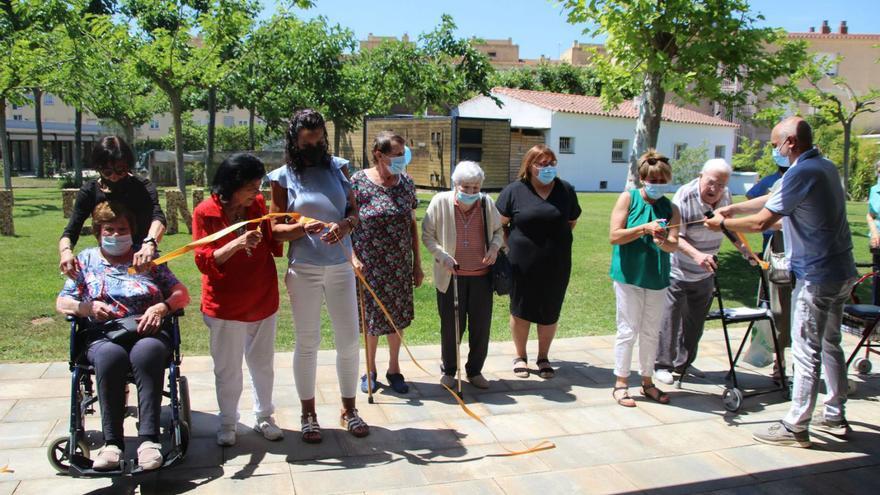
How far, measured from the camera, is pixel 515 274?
514 cm

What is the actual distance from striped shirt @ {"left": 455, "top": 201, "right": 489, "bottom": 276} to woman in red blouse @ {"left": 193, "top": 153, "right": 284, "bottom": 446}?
56.7 inches

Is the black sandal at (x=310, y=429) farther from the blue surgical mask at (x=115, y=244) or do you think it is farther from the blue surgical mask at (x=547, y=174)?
the blue surgical mask at (x=547, y=174)

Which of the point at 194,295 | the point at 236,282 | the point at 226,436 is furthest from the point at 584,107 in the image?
the point at 226,436

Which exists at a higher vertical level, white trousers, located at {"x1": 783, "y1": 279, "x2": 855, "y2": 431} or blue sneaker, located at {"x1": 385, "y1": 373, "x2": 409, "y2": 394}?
white trousers, located at {"x1": 783, "y1": 279, "x2": 855, "y2": 431}

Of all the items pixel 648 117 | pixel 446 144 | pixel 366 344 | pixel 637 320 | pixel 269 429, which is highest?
pixel 446 144

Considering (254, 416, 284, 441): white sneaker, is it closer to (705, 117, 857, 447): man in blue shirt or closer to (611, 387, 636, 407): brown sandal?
(611, 387, 636, 407): brown sandal

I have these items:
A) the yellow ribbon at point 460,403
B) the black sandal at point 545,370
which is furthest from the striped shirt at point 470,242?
the black sandal at point 545,370

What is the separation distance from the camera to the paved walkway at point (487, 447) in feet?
11.4

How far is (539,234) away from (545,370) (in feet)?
3.65

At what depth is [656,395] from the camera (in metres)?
4.80

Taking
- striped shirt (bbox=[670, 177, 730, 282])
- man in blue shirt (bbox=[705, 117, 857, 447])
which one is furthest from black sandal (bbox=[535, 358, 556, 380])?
man in blue shirt (bbox=[705, 117, 857, 447])

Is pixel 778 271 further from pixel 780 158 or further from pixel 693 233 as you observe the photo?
pixel 780 158

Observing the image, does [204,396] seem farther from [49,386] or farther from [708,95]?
[708,95]

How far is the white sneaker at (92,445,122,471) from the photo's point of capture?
316 cm
